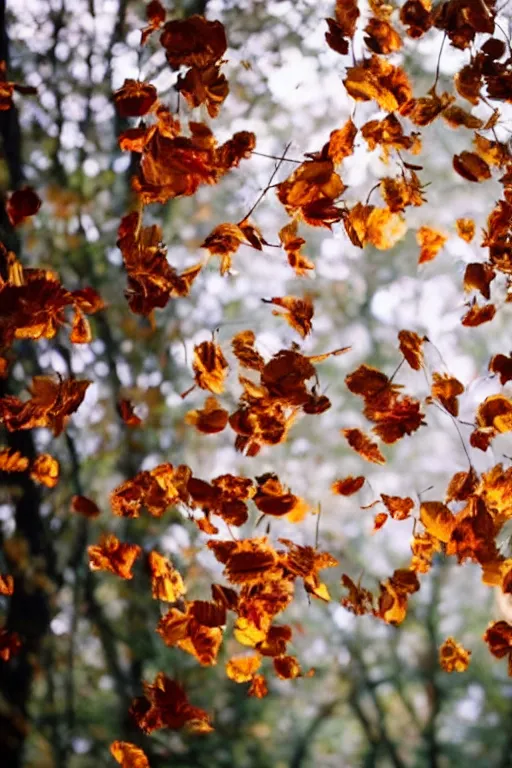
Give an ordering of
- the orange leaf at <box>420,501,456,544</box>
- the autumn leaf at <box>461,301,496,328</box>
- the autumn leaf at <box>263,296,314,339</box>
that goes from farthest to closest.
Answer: the autumn leaf at <box>263,296,314,339</box>
the autumn leaf at <box>461,301,496,328</box>
the orange leaf at <box>420,501,456,544</box>

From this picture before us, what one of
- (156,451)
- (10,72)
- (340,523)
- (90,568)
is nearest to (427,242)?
(340,523)

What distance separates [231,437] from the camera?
2143 millimetres

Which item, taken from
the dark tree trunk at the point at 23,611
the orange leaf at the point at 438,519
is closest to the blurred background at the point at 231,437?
the dark tree trunk at the point at 23,611

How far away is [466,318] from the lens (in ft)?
6.36

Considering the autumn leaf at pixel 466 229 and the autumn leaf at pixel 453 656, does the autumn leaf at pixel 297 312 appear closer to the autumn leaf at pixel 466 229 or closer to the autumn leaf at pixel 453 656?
the autumn leaf at pixel 466 229

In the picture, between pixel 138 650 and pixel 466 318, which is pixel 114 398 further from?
pixel 466 318

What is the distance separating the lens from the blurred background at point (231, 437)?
6.48ft

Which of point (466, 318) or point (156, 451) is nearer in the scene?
point (466, 318)

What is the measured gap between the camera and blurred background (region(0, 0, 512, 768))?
6.48 feet

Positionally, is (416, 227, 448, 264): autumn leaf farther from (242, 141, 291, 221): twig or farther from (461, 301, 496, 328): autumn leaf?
(242, 141, 291, 221): twig

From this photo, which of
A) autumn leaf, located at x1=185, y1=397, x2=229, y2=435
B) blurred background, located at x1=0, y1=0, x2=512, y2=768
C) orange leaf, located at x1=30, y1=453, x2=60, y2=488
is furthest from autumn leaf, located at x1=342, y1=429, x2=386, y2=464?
orange leaf, located at x1=30, y1=453, x2=60, y2=488

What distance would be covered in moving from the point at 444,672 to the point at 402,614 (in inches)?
12.2

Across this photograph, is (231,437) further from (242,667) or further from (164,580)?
(242,667)

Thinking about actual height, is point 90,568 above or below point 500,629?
below
